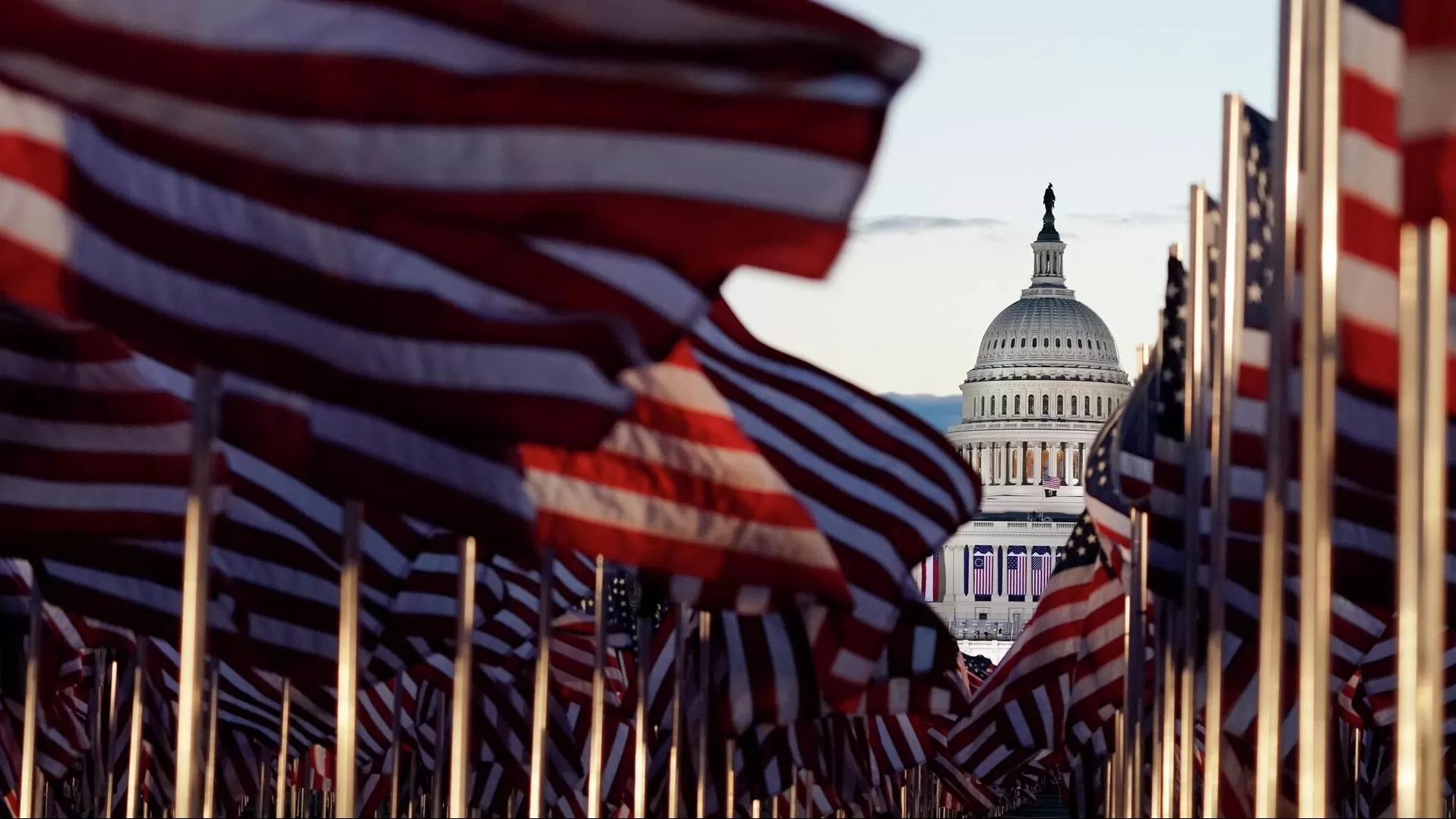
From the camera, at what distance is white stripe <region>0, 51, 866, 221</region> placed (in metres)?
11.2

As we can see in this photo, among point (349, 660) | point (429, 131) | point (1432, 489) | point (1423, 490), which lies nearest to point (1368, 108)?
point (1423, 490)

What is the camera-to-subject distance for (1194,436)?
21.6m

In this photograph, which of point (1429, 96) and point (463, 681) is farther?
point (463, 681)

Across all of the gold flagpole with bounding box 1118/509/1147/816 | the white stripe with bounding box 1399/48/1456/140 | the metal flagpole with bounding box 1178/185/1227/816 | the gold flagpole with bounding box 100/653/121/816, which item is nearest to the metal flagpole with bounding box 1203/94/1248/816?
the metal flagpole with bounding box 1178/185/1227/816

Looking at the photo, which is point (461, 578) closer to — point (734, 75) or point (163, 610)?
point (163, 610)

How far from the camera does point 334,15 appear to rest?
37.1ft

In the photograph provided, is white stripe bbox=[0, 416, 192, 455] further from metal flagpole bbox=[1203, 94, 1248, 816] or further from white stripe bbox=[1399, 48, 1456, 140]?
white stripe bbox=[1399, 48, 1456, 140]

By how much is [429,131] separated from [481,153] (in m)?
0.19

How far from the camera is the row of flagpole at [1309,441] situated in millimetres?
11133

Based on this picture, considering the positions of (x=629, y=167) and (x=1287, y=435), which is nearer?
(x=629, y=167)

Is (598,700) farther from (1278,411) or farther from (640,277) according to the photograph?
(640,277)

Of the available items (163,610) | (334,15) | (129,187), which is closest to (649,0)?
(334,15)

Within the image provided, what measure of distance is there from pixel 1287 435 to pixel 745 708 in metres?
9.64

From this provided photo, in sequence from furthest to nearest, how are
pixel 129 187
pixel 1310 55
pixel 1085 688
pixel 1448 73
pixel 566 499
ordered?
pixel 1085 688, pixel 566 499, pixel 1310 55, pixel 129 187, pixel 1448 73
